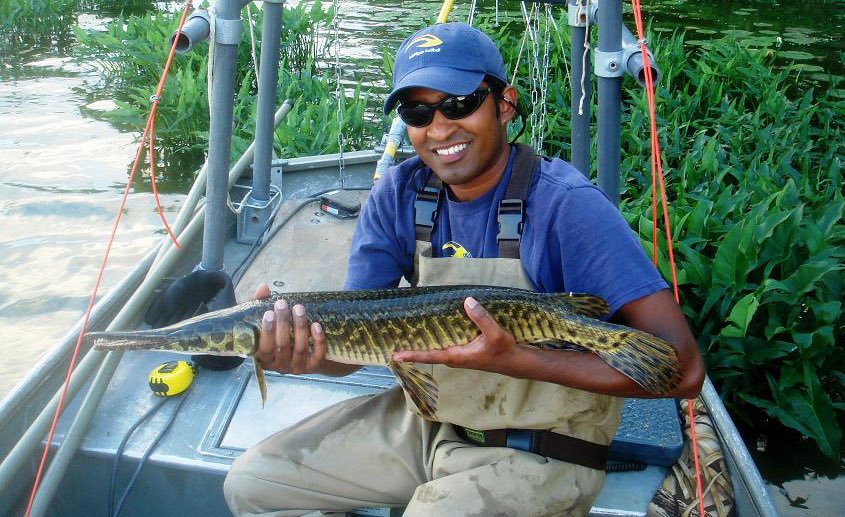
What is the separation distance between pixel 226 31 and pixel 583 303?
7.34 feet

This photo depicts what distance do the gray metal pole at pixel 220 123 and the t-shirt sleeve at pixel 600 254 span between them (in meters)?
1.95

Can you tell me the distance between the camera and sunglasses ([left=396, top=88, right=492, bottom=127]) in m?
2.53

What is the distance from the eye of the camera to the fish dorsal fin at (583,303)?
7.39ft

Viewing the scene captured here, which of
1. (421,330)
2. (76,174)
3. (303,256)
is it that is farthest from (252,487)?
(76,174)

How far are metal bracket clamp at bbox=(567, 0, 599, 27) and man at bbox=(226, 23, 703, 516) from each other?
1.07 metres

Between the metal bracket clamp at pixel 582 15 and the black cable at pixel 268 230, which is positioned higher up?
the metal bracket clamp at pixel 582 15

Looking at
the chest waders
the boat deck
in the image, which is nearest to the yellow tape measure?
the boat deck

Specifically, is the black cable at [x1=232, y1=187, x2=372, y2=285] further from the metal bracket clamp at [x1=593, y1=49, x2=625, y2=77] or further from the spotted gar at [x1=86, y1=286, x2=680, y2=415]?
the metal bracket clamp at [x1=593, y1=49, x2=625, y2=77]

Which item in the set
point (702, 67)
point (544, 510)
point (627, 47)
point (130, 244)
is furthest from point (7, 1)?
point (544, 510)

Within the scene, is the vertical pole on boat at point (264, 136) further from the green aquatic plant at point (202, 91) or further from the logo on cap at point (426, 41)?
the green aquatic plant at point (202, 91)

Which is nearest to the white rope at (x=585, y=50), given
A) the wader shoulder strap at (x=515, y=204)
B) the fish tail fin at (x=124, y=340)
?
the wader shoulder strap at (x=515, y=204)

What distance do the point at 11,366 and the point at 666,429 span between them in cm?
436

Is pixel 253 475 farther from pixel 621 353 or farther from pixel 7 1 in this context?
pixel 7 1

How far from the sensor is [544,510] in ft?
7.72
